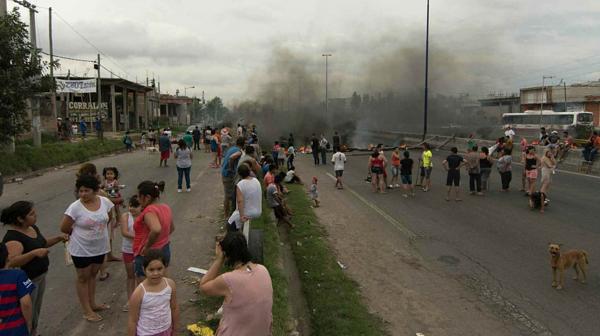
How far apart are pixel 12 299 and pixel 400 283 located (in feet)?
16.2

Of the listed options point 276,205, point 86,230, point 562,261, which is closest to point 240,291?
point 86,230

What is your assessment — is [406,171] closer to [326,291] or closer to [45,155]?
[326,291]

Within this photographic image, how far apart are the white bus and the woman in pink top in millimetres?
31922

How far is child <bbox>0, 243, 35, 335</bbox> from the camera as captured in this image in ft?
10.4

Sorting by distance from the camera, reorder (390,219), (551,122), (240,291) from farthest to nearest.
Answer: (551,122) → (390,219) → (240,291)

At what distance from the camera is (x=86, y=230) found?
4.50 m

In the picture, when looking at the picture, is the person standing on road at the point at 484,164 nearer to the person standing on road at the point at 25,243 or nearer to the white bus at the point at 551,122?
the person standing on road at the point at 25,243

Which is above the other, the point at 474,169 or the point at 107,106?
the point at 107,106

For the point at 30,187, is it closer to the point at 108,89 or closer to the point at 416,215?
the point at 416,215

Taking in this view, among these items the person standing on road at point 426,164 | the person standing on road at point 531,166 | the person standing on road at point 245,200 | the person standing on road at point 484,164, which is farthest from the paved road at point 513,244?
the person standing on road at point 245,200

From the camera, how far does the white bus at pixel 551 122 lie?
3219 centimetres

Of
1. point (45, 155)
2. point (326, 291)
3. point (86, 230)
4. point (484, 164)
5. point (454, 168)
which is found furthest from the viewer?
point (45, 155)

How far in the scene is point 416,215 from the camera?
11.1 meters

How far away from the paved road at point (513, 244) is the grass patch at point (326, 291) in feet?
5.26
